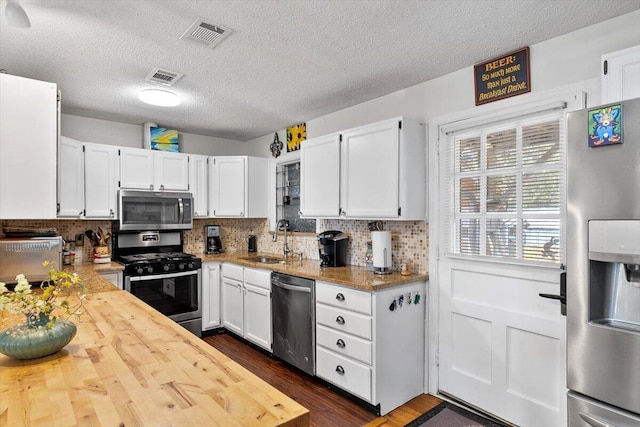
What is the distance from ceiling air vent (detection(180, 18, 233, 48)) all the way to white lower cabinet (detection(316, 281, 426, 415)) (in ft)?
6.13

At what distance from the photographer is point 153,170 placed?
4.05 m

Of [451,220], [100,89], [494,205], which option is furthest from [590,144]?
[100,89]

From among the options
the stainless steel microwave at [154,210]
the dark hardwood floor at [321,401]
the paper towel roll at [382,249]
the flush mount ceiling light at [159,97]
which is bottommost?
the dark hardwood floor at [321,401]

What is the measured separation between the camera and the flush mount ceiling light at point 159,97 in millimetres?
2957

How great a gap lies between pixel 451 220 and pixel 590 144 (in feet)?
4.48

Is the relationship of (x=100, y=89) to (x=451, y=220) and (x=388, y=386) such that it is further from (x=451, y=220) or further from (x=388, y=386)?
(x=388, y=386)

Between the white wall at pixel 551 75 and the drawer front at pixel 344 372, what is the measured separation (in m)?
1.99

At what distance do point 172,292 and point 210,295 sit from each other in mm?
454

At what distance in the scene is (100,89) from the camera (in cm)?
306

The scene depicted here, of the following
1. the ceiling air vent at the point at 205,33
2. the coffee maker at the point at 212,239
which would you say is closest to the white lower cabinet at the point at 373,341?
the ceiling air vent at the point at 205,33

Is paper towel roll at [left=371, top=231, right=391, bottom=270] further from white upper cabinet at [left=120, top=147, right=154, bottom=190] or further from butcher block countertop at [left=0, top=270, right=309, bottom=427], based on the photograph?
white upper cabinet at [left=120, top=147, right=154, bottom=190]

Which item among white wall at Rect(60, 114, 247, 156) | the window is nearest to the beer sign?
the window

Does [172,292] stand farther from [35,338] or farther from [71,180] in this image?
[35,338]

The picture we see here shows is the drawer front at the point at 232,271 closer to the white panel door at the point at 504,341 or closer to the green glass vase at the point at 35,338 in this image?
the white panel door at the point at 504,341
